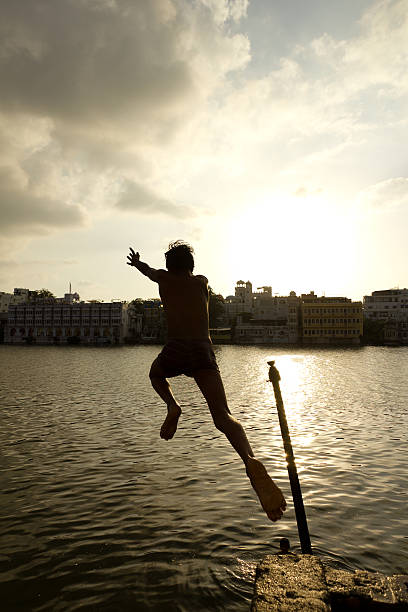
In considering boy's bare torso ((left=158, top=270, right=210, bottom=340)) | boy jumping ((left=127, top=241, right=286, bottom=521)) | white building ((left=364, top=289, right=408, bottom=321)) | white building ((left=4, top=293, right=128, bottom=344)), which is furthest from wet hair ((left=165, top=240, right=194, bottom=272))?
white building ((left=364, top=289, right=408, bottom=321))

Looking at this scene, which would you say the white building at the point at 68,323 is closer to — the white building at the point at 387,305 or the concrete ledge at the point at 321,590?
the white building at the point at 387,305

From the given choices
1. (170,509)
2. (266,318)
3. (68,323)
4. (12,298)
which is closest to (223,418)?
(170,509)

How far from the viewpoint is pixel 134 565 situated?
480 centimetres

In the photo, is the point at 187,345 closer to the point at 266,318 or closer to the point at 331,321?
the point at 331,321

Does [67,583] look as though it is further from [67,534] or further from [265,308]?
[265,308]

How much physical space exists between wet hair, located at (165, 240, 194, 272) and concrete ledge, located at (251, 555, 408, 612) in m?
2.93

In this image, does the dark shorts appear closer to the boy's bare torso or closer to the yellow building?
the boy's bare torso

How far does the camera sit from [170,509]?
6598 mm

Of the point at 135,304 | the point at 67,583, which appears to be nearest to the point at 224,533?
the point at 67,583

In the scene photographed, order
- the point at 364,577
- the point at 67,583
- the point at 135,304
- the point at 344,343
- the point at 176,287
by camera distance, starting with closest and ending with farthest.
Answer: the point at 364,577
the point at 176,287
the point at 67,583
the point at 344,343
the point at 135,304

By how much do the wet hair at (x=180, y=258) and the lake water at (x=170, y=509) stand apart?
3.30 metres

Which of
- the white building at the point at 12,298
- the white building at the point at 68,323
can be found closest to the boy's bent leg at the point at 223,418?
the white building at the point at 68,323

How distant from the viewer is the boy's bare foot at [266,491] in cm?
366

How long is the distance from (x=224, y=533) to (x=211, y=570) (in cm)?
99
